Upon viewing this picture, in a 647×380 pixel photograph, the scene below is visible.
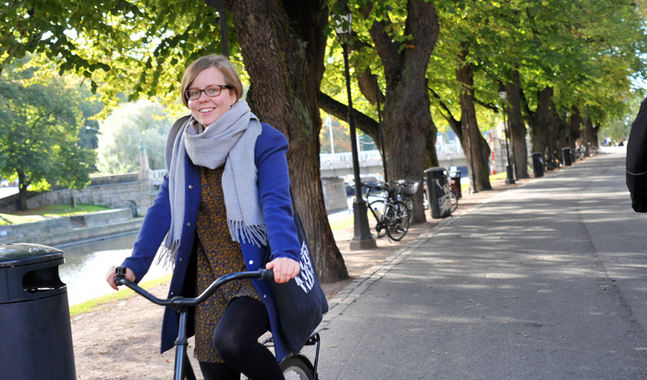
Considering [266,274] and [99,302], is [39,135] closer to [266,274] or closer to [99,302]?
[99,302]

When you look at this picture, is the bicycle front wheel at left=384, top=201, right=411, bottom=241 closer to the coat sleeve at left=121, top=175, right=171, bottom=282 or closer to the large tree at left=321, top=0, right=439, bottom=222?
the large tree at left=321, top=0, right=439, bottom=222

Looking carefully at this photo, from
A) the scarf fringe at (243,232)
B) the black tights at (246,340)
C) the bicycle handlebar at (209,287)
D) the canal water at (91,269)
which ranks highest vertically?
the scarf fringe at (243,232)

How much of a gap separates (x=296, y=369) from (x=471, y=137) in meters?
22.5

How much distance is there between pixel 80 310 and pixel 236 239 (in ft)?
23.9

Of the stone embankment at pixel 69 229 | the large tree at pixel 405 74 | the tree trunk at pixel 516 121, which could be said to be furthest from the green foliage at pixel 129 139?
the large tree at pixel 405 74

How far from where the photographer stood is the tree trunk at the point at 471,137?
2281 centimetres

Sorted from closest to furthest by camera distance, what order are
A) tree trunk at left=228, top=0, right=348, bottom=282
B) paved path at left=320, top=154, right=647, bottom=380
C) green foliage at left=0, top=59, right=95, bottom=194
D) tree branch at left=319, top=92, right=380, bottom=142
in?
1. paved path at left=320, top=154, right=647, bottom=380
2. tree trunk at left=228, top=0, right=348, bottom=282
3. tree branch at left=319, top=92, right=380, bottom=142
4. green foliage at left=0, top=59, right=95, bottom=194

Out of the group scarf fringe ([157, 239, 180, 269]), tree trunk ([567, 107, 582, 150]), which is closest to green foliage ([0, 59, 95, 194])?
tree trunk ([567, 107, 582, 150])

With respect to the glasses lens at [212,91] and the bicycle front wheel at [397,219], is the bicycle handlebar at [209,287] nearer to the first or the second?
the glasses lens at [212,91]

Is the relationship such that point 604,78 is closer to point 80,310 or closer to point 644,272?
point 644,272

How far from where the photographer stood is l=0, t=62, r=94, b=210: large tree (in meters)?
44.0

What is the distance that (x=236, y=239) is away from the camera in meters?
2.51

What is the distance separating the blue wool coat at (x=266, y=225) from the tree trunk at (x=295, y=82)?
4461 millimetres

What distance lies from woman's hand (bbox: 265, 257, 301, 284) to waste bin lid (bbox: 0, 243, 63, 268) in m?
1.12
